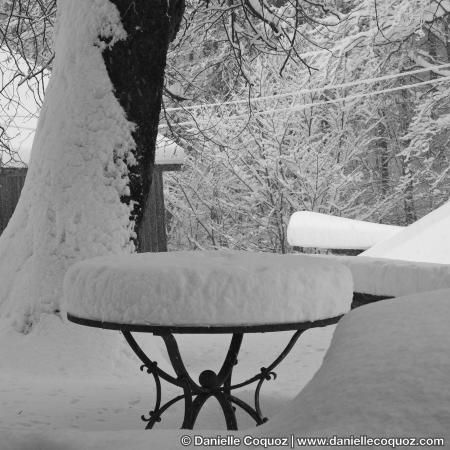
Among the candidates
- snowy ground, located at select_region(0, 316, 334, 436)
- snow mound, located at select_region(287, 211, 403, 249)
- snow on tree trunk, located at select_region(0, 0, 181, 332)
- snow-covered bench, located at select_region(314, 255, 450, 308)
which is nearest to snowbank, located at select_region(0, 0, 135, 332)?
snow on tree trunk, located at select_region(0, 0, 181, 332)

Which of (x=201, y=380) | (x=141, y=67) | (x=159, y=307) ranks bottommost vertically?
(x=201, y=380)

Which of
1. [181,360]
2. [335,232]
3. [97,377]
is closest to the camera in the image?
A: [181,360]

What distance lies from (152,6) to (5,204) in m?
8.14

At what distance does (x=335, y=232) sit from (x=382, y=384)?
11.5 m

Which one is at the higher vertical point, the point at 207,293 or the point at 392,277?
the point at 207,293

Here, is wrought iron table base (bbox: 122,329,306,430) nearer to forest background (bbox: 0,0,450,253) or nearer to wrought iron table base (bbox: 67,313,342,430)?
wrought iron table base (bbox: 67,313,342,430)

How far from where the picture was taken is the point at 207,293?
2.81 m

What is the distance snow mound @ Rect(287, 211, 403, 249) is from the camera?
12.3m

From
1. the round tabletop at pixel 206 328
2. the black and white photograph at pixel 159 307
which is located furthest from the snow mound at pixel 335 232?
the round tabletop at pixel 206 328

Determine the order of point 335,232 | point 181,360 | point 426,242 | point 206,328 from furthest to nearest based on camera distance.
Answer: point 335,232 < point 426,242 < point 181,360 < point 206,328

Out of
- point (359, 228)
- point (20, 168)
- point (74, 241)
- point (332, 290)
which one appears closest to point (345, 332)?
point (332, 290)

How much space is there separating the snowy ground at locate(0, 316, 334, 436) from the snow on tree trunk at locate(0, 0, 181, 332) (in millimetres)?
267

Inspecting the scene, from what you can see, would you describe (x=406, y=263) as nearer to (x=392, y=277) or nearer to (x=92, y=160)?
(x=392, y=277)

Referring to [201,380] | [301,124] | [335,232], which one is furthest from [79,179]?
[301,124]
